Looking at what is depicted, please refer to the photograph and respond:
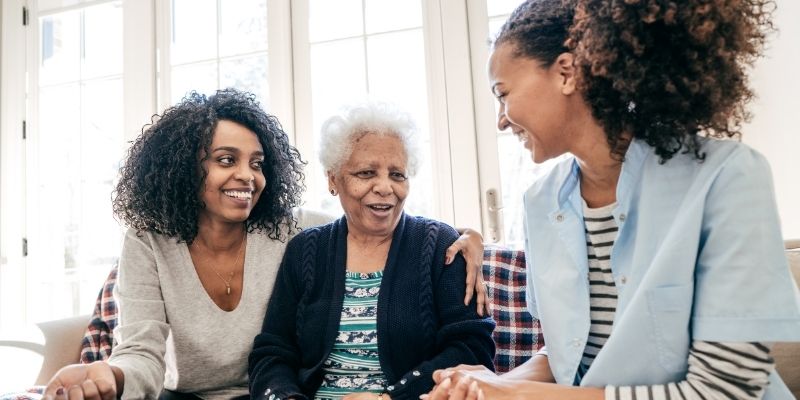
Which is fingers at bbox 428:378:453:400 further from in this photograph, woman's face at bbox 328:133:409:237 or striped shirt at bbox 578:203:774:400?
woman's face at bbox 328:133:409:237

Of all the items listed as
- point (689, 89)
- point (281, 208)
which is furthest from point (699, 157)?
point (281, 208)

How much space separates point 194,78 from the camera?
9.87 ft

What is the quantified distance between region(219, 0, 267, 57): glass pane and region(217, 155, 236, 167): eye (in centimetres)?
157

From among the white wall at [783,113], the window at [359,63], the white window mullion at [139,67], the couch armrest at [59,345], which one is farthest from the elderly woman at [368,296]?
the white window mullion at [139,67]

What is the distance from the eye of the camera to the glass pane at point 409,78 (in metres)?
Answer: 2.62

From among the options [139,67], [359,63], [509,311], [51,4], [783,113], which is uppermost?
[51,4]

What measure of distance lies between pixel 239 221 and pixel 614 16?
1.11 metres

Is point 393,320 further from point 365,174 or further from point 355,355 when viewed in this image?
point 365,174

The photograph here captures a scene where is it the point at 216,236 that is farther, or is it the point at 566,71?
the point at 216,236

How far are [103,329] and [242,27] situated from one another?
1.74 meters

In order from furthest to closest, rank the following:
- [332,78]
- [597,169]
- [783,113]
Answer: [332,78] < [783,113] < [597,169]

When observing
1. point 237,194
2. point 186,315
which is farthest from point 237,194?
point 186,315

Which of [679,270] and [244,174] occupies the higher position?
[244,174]

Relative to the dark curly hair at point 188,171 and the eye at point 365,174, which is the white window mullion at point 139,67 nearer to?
the dark curly hair at point 188,171
